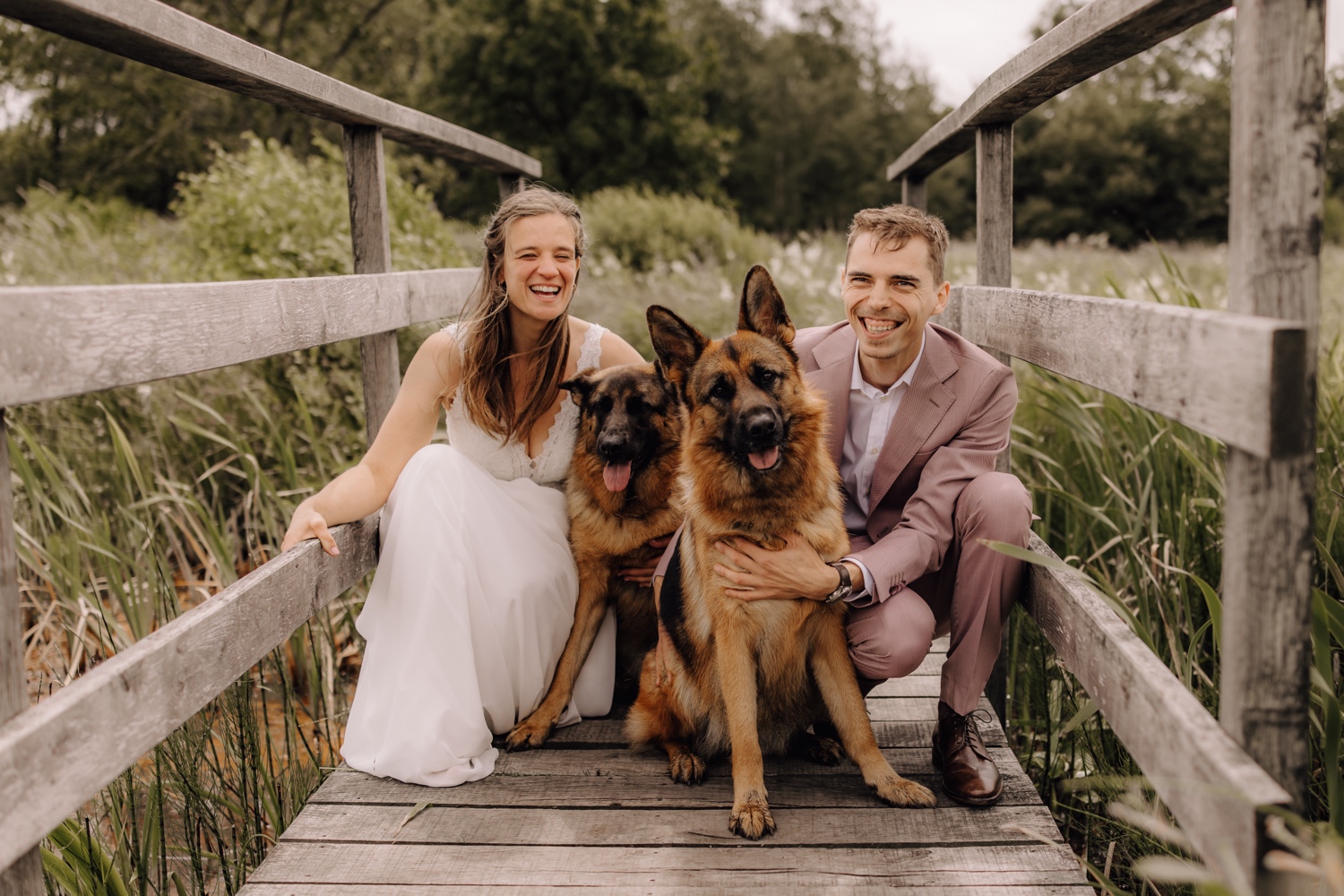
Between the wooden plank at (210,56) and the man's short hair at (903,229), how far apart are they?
5.05 feet

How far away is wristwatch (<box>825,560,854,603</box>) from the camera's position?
2.56 metres

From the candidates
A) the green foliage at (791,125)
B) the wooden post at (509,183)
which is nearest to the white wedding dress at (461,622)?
the wooden post at (509,183)

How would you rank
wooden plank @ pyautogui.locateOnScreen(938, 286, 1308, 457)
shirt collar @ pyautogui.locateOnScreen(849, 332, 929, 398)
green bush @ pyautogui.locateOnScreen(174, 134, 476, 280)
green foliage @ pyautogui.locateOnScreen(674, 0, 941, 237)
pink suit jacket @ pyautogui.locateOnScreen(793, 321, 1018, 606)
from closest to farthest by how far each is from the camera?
wooden plank @ pyautogui.locateOnScreen(938, 286, 1308, 457) → pink suit jacket @ pyautogui.locateOnScreen(793, 321, 1018, 606) → shirt collar @ pyautogui.locateOnScreen(849, 332, 929, 398) → green bush @ pyautogui.locateOnScreen(174, 134, 476, 280) → green foliage @ pyautogui.locateOnScreen(674, 0, 941, 237)

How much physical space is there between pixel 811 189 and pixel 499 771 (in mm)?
39788

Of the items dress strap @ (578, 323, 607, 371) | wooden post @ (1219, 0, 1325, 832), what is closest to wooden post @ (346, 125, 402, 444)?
dress strap @ (578, 323, 607, 371)

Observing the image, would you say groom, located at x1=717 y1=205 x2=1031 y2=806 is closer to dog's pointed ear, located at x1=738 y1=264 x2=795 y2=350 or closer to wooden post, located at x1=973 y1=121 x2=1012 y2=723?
dog's pointed ear, located at x1=738 y1=264 x2=795 y2=350

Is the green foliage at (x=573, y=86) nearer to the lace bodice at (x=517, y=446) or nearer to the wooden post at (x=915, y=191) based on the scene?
the wooden post at (x=915, y=191)

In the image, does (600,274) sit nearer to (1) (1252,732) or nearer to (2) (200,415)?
(2) (200,415)

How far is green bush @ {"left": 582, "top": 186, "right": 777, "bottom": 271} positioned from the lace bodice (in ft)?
23.2

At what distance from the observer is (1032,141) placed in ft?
116

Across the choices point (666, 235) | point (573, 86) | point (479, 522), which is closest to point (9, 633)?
point (479, 522)

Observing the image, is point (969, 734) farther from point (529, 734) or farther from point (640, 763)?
point (529, 734)

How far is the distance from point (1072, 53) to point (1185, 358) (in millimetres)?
1008

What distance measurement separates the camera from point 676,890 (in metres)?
2.18
